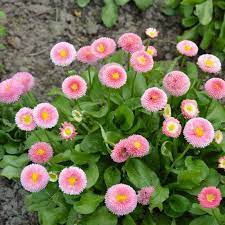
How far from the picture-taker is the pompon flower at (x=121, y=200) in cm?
267

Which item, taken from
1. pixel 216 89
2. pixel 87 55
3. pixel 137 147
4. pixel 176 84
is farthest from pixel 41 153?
pixel 216 89

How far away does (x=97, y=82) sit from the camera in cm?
344

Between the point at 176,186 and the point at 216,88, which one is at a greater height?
the point at 216,88

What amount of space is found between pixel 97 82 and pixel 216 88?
79cm

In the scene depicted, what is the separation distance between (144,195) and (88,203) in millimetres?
310

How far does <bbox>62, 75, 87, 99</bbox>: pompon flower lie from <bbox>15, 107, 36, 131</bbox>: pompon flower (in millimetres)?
236

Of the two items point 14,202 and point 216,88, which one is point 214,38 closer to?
point 216,88

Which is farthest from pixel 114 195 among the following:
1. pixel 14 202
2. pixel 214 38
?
pixel 214 38

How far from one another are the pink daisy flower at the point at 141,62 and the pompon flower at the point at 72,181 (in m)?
0.70

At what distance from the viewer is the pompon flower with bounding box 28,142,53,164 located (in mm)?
2977

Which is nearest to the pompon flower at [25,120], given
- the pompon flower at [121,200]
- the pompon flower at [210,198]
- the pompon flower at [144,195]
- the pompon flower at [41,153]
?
the pompon flower at [41,153]

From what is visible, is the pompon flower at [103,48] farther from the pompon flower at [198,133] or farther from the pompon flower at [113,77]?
the pompon flower at [198,133]

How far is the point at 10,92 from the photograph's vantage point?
125 inches

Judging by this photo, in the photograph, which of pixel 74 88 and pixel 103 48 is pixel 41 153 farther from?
pixel 103 48
